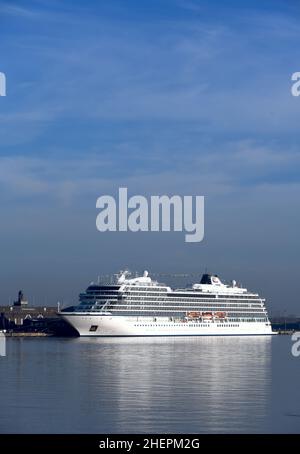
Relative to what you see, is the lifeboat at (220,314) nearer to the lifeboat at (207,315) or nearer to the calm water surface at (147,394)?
the lifeboat at (207,315)

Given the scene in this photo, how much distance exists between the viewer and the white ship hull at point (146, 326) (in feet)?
262

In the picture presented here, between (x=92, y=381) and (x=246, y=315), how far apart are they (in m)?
61.0

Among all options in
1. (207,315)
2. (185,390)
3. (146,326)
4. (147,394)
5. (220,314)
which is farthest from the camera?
(220,314)

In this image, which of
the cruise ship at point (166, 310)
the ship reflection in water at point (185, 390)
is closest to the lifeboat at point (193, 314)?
the cruise ship at point (166, 310)

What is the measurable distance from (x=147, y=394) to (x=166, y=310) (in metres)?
54.5

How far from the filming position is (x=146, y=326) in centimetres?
8331

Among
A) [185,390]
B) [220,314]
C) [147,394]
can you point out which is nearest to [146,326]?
[220,314]

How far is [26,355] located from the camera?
5506 cm

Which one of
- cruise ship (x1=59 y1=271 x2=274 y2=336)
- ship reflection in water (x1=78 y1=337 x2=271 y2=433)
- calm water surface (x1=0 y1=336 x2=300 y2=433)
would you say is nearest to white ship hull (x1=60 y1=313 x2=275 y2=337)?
cruise ship (x1=59 y1=271 x2=274 y2=336)

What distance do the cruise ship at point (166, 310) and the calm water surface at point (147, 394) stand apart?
2856 cm

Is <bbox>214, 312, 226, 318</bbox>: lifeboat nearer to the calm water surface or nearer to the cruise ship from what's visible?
the cruise ship

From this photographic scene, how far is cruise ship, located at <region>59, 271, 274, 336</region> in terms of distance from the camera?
80438mm

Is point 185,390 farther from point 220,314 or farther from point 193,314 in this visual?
point 220,314

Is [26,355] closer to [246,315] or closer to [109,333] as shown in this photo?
[109,333]
